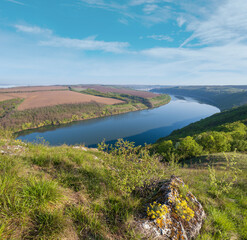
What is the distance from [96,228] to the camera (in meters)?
2.95

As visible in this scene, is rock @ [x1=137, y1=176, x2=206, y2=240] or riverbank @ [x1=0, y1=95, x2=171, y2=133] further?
riverbank @ [x1=0, y1=95, x2=171, y2=133]

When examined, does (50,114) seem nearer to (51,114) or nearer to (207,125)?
(51,114)

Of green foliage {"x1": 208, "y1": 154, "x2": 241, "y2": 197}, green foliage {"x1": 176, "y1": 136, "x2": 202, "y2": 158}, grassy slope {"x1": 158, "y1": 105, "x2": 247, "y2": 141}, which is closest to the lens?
green foliage {"x1": 208, "y1": 154, "x2": 241, "y2": 197}

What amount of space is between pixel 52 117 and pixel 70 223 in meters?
104

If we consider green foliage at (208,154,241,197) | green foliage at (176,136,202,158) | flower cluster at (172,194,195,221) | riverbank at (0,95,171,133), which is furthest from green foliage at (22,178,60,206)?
riverbank at (0,95,171,133)

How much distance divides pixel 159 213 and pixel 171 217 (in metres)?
0.44

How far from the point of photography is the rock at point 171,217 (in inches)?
123

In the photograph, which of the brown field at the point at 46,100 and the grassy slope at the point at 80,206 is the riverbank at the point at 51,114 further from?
the grassy slope at the point at 80,206

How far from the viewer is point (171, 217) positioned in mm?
3422

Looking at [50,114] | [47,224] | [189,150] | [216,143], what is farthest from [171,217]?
[50,114]

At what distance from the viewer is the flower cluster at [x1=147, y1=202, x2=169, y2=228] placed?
3.22 meters

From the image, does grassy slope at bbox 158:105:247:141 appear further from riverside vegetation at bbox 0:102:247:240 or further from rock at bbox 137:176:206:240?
rock at bbox 137:176:206:240

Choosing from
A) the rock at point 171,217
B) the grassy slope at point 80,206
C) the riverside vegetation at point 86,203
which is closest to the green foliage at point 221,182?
the riverside vegetation at point 86,203

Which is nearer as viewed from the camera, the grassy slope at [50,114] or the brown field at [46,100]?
the grassy slope at [50,114]
